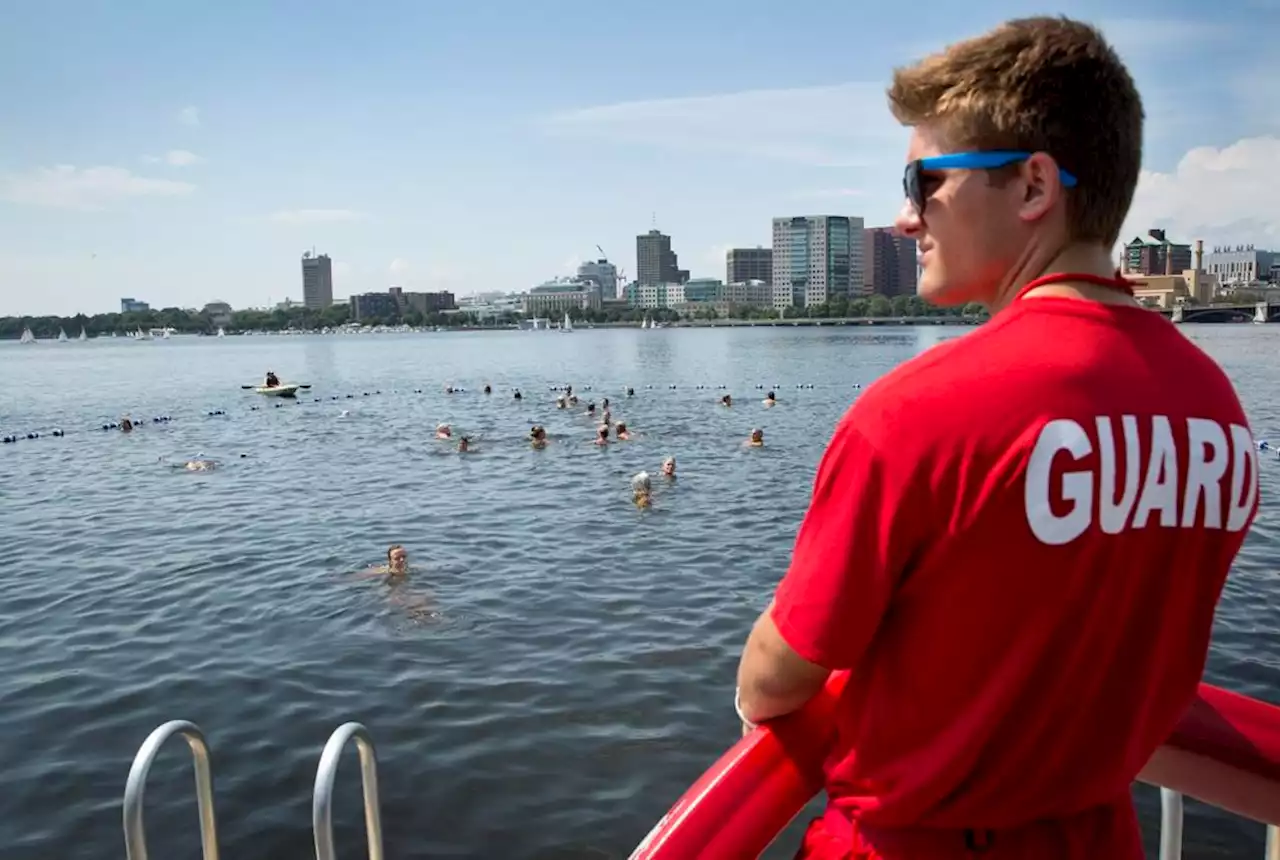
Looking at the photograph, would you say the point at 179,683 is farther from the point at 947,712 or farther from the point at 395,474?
the point at 395,474

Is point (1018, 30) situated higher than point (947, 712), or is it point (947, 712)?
point (1018, 30)

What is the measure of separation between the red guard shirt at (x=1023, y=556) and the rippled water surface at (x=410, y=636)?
6.60m

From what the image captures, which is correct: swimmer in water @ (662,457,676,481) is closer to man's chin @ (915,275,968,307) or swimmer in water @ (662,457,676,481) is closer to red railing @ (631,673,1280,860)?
red railing @ (631,673,1280,860)

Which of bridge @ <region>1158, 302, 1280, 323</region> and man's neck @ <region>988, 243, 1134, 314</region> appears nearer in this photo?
man's neck @ <region>988, 243, 1134, 314</region>

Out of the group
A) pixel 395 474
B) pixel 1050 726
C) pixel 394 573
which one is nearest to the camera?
pixel 1050 726

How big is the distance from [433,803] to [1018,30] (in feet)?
27.3

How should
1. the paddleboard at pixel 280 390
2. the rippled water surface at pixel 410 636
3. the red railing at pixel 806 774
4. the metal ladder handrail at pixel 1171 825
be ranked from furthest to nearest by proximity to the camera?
the paddleboard at pixel 280 390 < the rippled water surface at pixel 410 636 < the metal ladder handrail at pixel 1171 825 < the red railing at pixel 806 774

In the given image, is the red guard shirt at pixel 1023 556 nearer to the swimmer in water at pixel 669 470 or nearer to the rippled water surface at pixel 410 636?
the rippled water surface at pixel 410 636

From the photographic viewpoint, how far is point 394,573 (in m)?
15.0

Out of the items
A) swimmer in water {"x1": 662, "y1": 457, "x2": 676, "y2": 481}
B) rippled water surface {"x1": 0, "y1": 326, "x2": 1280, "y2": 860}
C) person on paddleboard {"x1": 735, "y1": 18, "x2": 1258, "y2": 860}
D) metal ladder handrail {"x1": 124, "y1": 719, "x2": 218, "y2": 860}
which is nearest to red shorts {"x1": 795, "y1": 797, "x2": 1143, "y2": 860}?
person on paddleboard {"x1": 735, "y1": 18, "x2": 1258, "y2": 860}

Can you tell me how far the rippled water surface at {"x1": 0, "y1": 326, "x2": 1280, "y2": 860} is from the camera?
28.2ft

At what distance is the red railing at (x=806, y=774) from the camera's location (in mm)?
2045

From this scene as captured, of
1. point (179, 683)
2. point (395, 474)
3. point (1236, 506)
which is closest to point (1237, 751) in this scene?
point (1236, 506)

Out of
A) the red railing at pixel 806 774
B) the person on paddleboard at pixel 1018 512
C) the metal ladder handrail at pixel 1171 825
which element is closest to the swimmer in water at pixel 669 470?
the metal ladder handrail at pixel 1171 825
